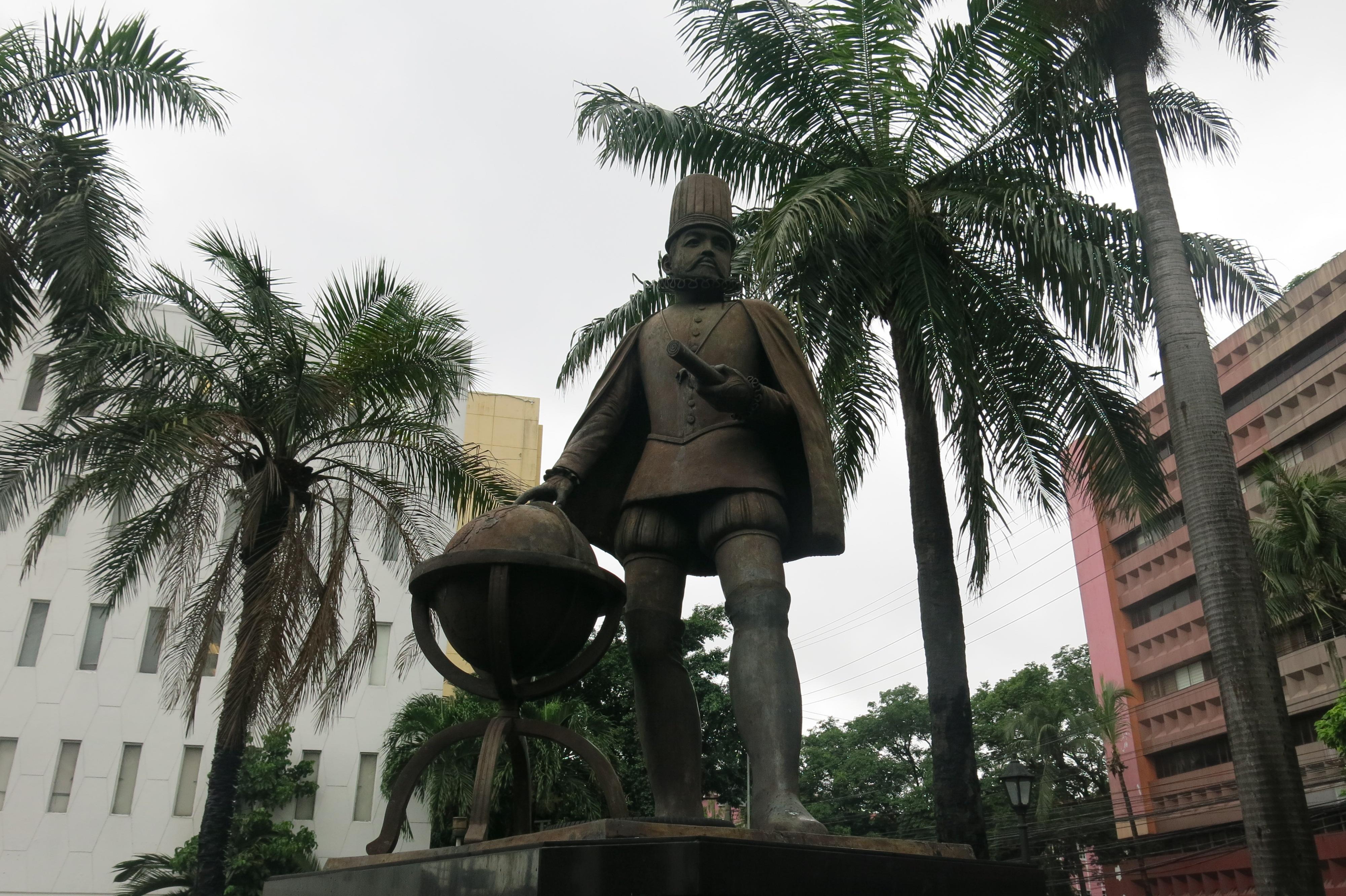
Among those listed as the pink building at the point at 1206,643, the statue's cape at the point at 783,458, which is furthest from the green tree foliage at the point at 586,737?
the statue's cape at the point at 783,458

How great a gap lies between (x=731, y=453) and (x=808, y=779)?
1932 inches

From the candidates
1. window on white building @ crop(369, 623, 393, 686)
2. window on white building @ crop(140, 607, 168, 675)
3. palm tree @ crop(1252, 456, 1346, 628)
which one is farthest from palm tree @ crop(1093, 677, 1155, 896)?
window on white building @ crop(140, 607, 168, 675)

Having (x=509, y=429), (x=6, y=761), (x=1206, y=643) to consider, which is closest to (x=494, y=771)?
(x=6, y=761)

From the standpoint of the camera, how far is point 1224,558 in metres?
8.83

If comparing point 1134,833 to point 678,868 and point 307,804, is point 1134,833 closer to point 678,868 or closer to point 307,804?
point 307,804

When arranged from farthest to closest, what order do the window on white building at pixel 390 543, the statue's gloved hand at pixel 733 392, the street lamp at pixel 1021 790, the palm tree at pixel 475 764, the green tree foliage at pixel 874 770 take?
the green tree foliage at pixel 874 770 < the palm tree at pixel 475 764 < the window on white building at pixel 390 543 < the street lamp at pixel 1021 790 < the statue's gloved hand at pixel 733 392

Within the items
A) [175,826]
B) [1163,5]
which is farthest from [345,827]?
[1163,5]

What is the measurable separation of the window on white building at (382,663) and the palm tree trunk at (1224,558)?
21864mm

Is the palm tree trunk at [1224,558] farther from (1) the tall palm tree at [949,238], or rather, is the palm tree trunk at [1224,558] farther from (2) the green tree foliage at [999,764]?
(2) the green tree foliage at [999,764]

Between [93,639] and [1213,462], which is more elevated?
[93,639]

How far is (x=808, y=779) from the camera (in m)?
50.1

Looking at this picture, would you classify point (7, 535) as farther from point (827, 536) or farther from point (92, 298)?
point (827, 536)

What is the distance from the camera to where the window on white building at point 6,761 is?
24.9 metres

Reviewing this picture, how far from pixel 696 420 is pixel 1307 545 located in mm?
14606
